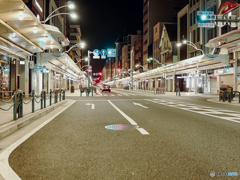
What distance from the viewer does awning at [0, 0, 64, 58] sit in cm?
1130

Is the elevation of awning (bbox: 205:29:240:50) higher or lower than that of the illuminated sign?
lower

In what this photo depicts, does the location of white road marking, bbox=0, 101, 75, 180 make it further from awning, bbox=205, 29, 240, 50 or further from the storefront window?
awning, bbox=205, 29, 240, 50

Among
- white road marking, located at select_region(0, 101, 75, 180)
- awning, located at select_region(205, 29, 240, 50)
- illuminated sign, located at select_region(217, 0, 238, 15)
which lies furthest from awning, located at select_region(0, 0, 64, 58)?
illuminated sign, located at select_region(217, 0, 238, 15)

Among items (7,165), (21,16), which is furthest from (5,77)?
(7,165)

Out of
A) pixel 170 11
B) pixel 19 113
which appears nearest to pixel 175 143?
pixel 19 113

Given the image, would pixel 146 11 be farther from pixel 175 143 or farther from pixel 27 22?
pixel 175 143

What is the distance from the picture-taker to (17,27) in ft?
48.2

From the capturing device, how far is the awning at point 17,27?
1130cm

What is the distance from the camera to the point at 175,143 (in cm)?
514

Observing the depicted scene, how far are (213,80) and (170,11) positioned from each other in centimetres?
5622

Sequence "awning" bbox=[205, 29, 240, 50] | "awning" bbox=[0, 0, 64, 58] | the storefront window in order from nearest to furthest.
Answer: "awning" bbox=[0, 0, 64, 58] → the storefront window → "awning" bbox=[205, 29, 240, 50]

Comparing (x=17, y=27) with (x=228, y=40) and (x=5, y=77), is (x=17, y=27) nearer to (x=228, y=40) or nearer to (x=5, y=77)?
(x=5, y=77)

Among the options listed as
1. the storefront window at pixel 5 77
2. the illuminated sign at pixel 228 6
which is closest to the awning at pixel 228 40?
the illuminated sign at pixel 228 6

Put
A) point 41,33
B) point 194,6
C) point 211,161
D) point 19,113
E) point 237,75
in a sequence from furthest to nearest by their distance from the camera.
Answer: point 194,6, point 237,75, point 41,33, point 19,113, point 211,161
